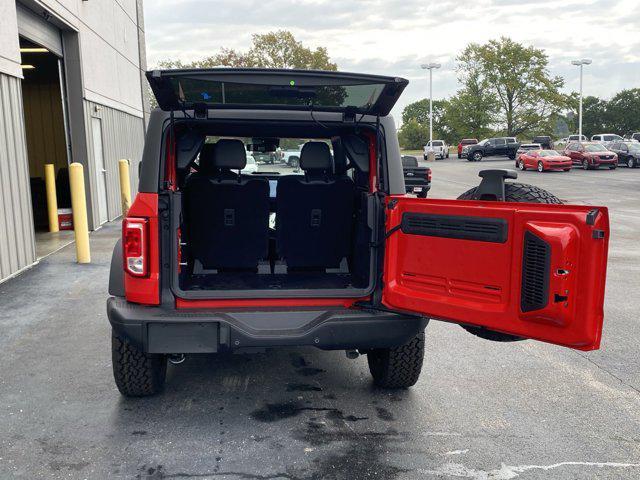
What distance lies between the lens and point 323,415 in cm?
405

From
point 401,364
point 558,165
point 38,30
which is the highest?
point 38,30

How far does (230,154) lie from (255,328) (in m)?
1.28

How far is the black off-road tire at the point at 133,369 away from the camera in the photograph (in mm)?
4102

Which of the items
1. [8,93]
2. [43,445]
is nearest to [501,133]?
[8,93]

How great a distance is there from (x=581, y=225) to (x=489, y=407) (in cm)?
172

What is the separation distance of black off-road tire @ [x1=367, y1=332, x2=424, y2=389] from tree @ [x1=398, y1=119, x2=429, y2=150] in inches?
3338

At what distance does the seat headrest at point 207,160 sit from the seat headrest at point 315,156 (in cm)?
69

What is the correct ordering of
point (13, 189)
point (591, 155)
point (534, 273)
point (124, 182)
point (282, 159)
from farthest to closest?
point (591, 155), point (124, 182), point (13, 189), point (282, 159), point (534, 273)

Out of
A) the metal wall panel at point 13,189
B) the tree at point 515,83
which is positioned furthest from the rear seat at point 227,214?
the tree at point 515,83

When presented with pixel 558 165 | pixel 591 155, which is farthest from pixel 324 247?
pixel 591 155

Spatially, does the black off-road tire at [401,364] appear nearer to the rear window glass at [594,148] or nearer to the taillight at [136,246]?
the taillight at [136,246]

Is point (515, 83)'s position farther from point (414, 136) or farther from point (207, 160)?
point (207, 160)

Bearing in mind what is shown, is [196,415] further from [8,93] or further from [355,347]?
[8,93]

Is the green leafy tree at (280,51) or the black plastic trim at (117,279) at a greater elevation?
the green leafy tree at (280,51)
